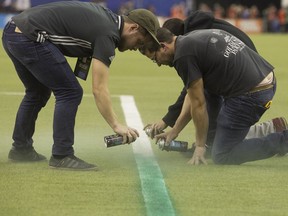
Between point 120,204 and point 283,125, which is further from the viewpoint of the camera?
point 283,125

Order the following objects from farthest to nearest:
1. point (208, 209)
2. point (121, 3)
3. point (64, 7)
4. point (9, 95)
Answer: point (121, 3), point (9, 95), point (64, 7), point (208, 209)

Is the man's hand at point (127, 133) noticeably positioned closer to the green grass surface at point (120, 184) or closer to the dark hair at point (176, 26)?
the green grass surface at point (120, 184)

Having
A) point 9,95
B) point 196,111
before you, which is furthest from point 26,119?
point 9,95

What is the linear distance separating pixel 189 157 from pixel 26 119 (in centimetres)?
177

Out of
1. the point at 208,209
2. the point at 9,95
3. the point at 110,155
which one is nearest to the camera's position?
the point at 208,209

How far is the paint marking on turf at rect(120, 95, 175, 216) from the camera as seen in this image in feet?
21.3

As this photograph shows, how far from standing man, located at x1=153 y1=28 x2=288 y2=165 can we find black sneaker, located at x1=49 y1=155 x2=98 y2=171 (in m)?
1.13

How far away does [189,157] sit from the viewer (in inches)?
354

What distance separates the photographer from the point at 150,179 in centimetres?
772

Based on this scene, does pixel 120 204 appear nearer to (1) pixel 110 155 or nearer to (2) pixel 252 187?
(2) pixel 252 187

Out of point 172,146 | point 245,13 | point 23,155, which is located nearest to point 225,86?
point 172,146

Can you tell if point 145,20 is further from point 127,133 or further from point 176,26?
point 176,26

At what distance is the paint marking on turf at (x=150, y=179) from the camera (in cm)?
649

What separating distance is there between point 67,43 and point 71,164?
1135 mm
